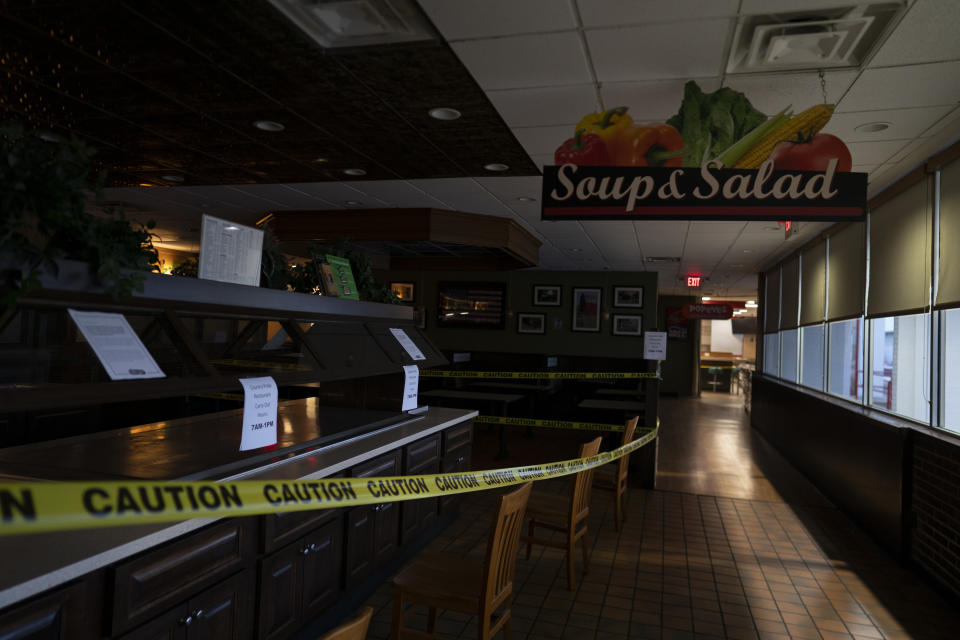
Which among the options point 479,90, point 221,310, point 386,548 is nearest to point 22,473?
point 221,310

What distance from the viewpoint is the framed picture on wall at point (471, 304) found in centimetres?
1203

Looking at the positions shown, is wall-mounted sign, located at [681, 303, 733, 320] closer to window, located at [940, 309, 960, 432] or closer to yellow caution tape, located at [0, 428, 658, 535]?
window, located at [940, 309, 960, 432]

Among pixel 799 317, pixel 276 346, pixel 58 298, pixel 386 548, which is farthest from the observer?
pixel 799 317

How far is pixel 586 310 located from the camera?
38.8ft

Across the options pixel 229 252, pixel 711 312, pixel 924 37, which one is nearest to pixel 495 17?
pixel 229 252

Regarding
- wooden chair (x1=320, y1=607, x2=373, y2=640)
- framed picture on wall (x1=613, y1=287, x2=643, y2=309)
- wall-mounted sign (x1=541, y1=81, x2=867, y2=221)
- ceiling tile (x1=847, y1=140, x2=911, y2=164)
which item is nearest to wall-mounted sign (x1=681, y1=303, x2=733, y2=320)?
framed picture on wall (x1=613, y1=287, x2=643, y2=309)

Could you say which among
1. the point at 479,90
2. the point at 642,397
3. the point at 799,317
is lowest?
the point at 642,397

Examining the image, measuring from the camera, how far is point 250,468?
8.19ft

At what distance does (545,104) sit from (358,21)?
129 centimetres

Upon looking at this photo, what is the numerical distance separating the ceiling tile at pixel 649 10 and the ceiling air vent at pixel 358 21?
0.78 m

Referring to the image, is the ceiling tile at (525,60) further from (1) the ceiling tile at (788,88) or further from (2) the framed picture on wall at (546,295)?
(2) the framed picture on wall at (546,295)

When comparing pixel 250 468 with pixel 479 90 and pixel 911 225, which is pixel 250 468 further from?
pixel 911 225

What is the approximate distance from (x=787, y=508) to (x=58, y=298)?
5.89 m

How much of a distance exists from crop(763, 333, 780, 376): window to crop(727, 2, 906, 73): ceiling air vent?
7.81 metres
